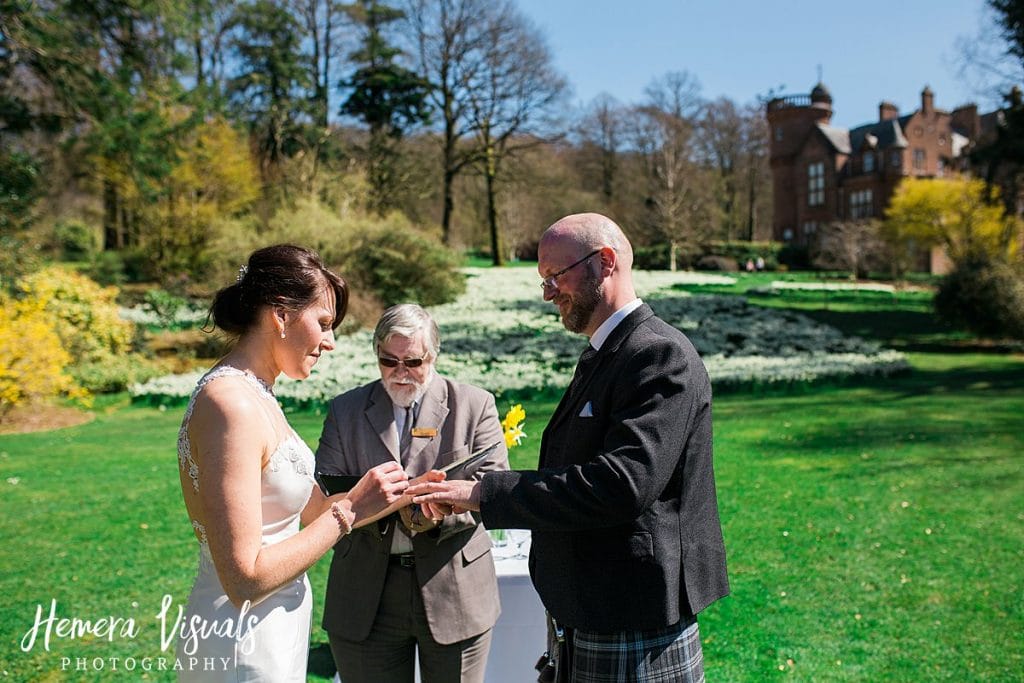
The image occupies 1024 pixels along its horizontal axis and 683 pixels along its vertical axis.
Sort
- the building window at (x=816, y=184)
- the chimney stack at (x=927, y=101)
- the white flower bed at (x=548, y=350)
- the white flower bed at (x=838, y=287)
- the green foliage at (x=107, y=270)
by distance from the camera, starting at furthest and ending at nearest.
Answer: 1. the building window at (x=816, y=184)
2. the chimney stack at (x=927, y=101)
3. the white flower bed at (x=838, y=287)
4. the green foliage at (x=107, y=270)
5. the white flower bed at (x=548, y=350)

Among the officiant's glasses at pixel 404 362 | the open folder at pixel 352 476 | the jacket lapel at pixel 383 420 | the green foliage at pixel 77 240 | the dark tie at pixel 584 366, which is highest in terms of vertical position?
the green foliage at pixel 77 240

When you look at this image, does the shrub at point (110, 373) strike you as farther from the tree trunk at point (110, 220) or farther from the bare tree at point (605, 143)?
the bare tree at point (605, 143)

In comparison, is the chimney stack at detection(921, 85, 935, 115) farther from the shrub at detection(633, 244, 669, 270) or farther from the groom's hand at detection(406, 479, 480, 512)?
the groom's hand at detection(406, 479, 480, 512)

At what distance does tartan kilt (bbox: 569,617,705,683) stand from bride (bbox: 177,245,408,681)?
2.50ft

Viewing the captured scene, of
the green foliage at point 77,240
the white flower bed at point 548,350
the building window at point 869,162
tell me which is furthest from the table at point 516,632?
the building window at point 869,162

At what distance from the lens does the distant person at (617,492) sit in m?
2.24

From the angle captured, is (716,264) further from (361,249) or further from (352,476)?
(352,476)

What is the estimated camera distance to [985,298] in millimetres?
19719

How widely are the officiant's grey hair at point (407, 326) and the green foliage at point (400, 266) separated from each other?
18840mm

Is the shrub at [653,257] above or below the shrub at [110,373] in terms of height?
above

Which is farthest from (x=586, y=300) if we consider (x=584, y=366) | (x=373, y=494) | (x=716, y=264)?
(x=716, y=264)

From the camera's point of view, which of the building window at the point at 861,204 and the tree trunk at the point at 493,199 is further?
the building window at the point at 861,204

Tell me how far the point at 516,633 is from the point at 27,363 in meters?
11.3

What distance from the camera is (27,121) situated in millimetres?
18000
